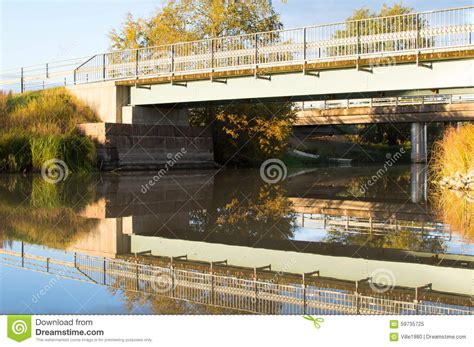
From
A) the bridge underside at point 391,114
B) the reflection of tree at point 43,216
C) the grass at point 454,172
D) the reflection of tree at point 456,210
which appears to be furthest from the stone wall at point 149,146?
the reflection of tree at point 456,210

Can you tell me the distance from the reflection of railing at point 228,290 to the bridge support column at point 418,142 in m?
50.0

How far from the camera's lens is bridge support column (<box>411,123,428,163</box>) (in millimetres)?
54219

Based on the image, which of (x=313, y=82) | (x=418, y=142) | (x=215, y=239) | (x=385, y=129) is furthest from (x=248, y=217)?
(x=385, y=129)

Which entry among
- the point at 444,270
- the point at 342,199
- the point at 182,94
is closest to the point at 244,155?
the point at 182,94

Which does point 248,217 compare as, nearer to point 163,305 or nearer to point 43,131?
point 163,305

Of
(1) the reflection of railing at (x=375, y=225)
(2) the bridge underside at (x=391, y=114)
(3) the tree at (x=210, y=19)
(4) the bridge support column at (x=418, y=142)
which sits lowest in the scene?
(1) the reflection of railing at (x=375, y=225)

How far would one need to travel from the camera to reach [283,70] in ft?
83.0

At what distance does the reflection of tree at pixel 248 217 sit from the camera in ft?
30.4

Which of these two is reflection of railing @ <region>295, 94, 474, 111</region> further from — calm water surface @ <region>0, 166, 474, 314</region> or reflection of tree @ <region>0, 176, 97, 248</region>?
calm water surface @ <region>0, 166, 474, 314</region>

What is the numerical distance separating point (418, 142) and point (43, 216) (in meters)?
47.6

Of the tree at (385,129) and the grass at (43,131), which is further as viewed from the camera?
the tree at (385,129)

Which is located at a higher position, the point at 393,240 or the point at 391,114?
the point at 391,114
